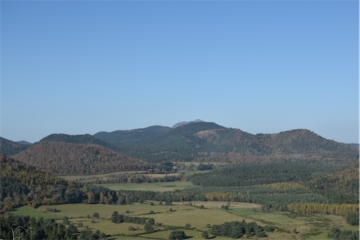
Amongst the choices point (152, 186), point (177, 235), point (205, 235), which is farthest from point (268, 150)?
point (177, 235)

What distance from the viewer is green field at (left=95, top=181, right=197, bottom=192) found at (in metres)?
93.6

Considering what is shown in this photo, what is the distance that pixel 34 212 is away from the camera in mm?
60812

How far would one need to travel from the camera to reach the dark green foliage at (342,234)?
47969 mm

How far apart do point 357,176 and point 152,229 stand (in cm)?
4500

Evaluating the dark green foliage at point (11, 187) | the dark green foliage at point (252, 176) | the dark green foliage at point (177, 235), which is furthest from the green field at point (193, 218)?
the dark green foliage at point (252, 176)

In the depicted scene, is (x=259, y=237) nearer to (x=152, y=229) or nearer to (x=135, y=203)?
(x=152, y=229)

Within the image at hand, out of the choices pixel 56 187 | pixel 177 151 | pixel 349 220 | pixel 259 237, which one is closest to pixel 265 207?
pixel 349 220

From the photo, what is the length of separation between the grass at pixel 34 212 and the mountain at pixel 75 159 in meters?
50.0

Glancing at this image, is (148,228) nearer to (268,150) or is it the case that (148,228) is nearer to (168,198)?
(168,198)

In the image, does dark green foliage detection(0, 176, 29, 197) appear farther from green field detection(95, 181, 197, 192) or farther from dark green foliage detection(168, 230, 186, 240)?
dark green foliage detection(168, 230, 186, 240)

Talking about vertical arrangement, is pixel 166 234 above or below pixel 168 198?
below

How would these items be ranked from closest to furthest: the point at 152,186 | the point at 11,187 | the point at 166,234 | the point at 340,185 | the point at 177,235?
the point at 177,235 → the point at 166,234 → the point at 11,187 → the point at 340,185 → the point at 152,186

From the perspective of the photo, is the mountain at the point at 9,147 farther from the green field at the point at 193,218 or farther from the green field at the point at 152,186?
the green field at the point at 193,218

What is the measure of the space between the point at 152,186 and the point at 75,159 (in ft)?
94.8
